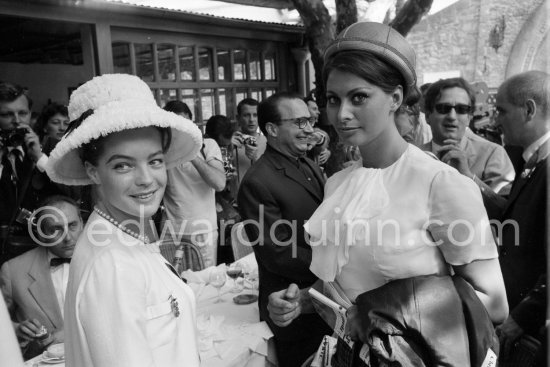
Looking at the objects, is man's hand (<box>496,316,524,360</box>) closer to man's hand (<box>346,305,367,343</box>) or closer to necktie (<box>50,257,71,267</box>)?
man's hand (<box>346,305,367,343</box>)

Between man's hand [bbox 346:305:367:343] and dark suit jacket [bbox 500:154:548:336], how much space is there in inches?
46.0

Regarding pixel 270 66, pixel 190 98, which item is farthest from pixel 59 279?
pixel 270 66

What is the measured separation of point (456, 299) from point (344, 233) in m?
0.41

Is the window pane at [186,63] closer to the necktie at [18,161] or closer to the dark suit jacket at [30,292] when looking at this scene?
the necktie at [18,161]

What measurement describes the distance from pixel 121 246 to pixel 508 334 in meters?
1.89

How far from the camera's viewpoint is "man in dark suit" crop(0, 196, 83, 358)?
2.50 m

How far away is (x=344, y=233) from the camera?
1.53 m

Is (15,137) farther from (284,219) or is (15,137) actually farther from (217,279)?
(284,219)

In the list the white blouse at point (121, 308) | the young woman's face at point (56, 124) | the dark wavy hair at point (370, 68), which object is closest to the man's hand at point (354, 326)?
the white blouse at point (121, 308)

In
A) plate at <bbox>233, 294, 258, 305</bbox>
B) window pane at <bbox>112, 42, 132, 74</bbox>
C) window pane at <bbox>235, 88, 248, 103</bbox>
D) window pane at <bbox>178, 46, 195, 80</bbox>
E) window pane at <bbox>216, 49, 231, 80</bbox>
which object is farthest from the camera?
window pane at <bbox>235, 88, 248, 103</bbox>

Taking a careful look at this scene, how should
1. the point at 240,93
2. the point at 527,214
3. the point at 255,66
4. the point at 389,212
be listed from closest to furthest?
1. the point at 389,212
2. the point at 527,214
3. the point at 240,93
4. the point at 255,66

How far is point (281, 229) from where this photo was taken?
2463 mm

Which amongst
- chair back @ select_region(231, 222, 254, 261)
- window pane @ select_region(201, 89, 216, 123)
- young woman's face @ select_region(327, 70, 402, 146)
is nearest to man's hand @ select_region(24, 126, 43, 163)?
chair back @ select_region(231, 222, 254, 261)

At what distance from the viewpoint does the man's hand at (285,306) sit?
1750 mm
